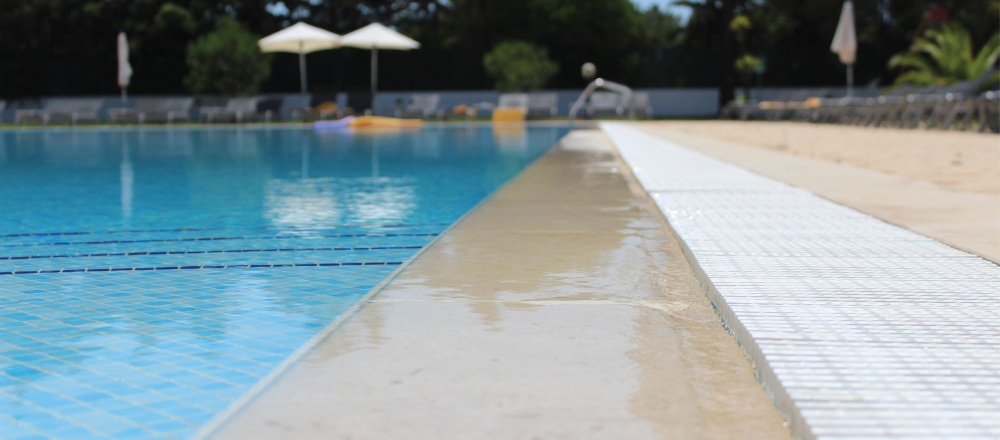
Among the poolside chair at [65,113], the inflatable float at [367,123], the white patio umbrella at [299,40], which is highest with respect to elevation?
the white patio umbrella at [299,40]

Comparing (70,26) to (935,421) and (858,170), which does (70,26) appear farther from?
(935,421)

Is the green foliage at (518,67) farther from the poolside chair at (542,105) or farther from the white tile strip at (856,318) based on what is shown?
the white tile strip at (856,318)

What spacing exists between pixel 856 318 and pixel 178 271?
267 centimetres

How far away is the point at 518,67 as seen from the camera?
83.3 ft

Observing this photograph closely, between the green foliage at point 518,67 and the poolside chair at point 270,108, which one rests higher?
the green foliage at point 518,67

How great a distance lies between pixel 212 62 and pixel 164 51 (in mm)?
4251

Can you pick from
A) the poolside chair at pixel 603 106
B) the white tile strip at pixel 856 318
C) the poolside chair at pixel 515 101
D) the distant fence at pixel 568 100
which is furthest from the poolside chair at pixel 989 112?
the distant fence at pixel 568 100

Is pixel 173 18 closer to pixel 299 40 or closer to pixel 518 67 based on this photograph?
pixel 299 40

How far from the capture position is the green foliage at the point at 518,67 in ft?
83.5

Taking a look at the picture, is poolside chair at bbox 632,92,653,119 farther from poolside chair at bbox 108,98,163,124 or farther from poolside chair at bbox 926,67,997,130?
poolside chair at bbox 108,98,163,124

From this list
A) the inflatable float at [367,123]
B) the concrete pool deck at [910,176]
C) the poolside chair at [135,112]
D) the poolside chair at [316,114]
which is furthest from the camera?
→ the poolside chair at [316,114]

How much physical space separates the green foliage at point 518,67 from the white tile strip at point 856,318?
841 inches

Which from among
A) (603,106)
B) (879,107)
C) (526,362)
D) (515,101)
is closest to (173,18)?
(515,101)

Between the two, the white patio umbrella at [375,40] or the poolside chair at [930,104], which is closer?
the poolside chair at [930,104]
